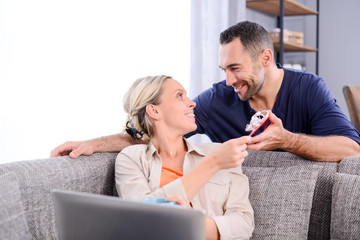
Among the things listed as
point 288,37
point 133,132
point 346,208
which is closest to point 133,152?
point 133,132

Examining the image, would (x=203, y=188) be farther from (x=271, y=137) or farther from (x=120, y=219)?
(x=120, y=219)

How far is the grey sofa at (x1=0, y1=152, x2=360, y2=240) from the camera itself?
60.5 inches

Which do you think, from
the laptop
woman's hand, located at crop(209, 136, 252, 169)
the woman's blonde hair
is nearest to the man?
the woman's blonde hair

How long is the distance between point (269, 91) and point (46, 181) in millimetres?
1242

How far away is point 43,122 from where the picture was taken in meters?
2.28

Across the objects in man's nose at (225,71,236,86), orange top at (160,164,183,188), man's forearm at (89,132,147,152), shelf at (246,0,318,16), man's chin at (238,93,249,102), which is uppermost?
shelf at (246,0,318,16)

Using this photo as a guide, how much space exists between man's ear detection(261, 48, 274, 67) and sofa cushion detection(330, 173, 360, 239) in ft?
2.96

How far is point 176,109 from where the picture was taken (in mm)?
1824

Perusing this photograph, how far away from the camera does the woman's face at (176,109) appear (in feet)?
5.93

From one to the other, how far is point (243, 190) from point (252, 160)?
0.94 ft

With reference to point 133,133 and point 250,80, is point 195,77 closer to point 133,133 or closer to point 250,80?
point 250,80

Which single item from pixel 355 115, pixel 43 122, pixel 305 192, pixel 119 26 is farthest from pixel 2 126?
pixel 355 115

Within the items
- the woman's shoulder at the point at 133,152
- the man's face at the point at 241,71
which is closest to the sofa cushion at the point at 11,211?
the woman's shoulder at the point at 133,152

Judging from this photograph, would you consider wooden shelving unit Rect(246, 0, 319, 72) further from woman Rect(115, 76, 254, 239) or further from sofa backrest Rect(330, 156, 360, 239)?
sofa backrest Rect(330, 156, 360, 239)
